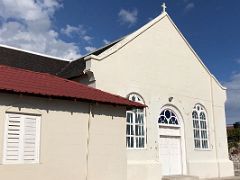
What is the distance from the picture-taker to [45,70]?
2125 centimetres

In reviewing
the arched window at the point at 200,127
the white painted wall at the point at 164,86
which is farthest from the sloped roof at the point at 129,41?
the arched window at the point at 200,127

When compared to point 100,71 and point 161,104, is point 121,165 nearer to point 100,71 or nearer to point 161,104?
point 100,71

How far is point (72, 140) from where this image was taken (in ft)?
42.3

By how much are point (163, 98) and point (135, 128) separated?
296 cm

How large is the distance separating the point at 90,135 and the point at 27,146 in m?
2.52

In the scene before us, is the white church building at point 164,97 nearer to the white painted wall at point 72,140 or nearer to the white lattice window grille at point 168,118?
the white lattice window grille at point 168,118

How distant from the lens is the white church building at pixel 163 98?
680 inches

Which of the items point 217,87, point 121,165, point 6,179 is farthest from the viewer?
point 217,87

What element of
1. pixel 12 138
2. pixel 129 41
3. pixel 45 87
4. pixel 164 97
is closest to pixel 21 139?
pixel 12 138

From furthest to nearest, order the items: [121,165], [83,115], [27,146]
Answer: [121,165] < [83,115] < [27,146]

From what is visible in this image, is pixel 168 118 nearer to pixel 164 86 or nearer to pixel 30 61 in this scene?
pixel 164 86

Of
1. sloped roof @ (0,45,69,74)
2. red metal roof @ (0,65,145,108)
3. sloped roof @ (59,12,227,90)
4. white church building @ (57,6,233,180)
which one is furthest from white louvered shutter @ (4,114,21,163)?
sloped roof @ (0,45,69,74)

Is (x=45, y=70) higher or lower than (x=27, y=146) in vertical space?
higher

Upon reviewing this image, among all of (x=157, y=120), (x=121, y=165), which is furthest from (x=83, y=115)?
(x=157, y=120)
